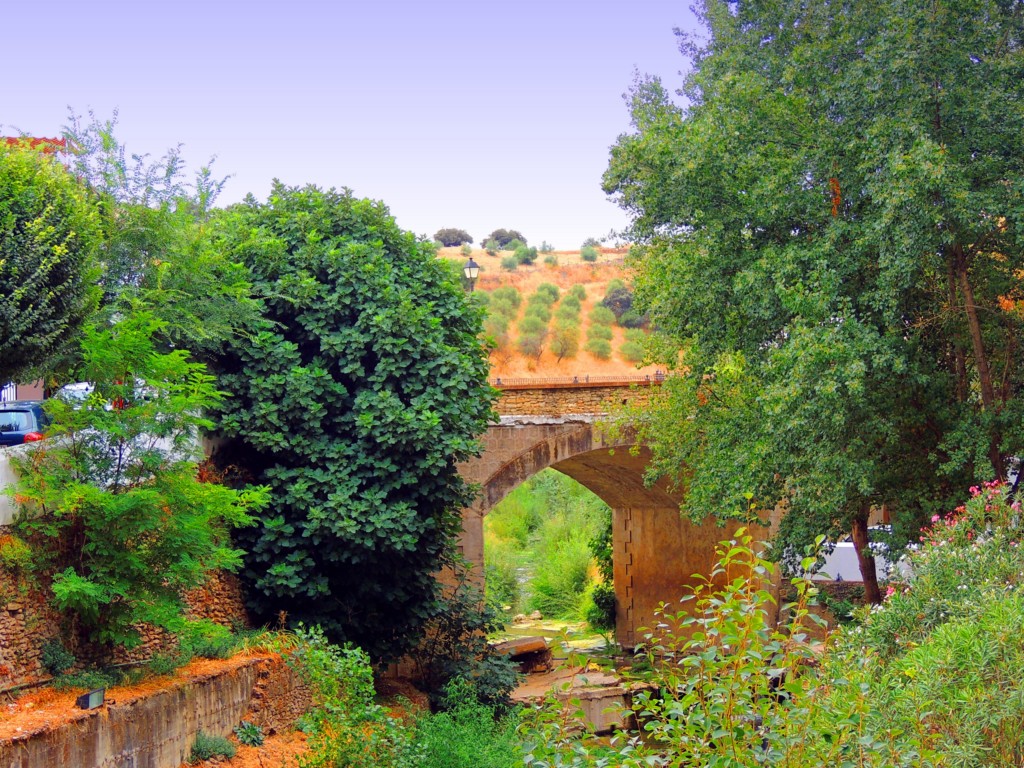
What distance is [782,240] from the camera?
1397cm

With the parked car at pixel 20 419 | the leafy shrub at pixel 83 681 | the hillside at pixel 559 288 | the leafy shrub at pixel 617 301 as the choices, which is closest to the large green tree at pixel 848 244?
the leafy shrub at pixel 83 681

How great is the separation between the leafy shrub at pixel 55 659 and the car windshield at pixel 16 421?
4.66 meters

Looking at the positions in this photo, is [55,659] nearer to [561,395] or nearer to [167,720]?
[167,720]

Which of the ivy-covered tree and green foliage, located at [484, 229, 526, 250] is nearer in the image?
the ivy-covered tree

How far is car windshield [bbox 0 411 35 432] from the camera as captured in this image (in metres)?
14.0

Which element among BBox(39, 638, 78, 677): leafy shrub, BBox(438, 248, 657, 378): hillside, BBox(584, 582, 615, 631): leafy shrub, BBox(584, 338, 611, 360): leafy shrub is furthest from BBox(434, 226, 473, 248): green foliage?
BBox(39, 638, 78, 677): leafy shrub

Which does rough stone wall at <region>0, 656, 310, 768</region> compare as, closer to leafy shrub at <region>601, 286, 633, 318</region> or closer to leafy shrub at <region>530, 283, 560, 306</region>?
leafy shrub at <region>601, 286, 633, 318</region>

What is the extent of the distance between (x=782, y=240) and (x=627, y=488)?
12.2 meters

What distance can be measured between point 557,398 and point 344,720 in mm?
9669

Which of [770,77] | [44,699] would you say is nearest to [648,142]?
[770,77]

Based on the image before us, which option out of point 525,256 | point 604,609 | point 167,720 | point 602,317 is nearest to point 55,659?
point 167,720

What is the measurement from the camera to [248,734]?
449 inches

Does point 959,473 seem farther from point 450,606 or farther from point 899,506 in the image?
point 450,606

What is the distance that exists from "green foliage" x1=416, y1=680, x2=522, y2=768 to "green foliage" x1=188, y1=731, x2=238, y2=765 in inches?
83.3
